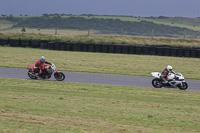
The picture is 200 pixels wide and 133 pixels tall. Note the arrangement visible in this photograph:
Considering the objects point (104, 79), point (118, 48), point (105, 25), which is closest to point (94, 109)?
point (104, 79)

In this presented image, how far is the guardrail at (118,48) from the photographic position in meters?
31.7

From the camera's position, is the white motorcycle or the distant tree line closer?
the white motorcycle

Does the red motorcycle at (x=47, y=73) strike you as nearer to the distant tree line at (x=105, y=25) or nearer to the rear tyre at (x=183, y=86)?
the rear tyre at (x=183, y=86)

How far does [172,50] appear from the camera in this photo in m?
31.8

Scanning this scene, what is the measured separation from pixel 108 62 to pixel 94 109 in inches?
684

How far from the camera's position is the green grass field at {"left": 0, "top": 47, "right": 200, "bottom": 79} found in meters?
23.9

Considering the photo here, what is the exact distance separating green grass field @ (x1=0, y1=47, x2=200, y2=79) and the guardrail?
0.70 metres

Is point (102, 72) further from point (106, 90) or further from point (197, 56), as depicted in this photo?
point (197, 56)

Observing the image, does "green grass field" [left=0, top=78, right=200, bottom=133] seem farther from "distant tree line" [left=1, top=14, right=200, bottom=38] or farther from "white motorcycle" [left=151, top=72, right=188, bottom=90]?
"distant tree line" [left=1, top=14, right=200, bottom=38]

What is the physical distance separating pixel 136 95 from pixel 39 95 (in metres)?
3.85

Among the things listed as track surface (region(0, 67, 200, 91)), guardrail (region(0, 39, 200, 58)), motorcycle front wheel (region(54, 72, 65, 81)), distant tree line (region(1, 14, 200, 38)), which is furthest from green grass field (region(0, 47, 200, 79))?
distant tree line (region(1, 14, 200, 38))

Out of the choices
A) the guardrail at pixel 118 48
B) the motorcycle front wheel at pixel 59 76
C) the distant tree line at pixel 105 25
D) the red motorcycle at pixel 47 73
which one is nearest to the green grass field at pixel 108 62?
the guardrail at pixel 118 48

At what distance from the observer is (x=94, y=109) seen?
1062 cm

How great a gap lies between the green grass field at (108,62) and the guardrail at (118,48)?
70 centimetres
